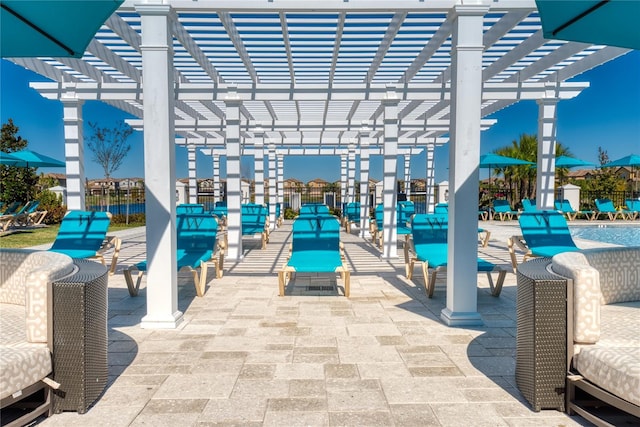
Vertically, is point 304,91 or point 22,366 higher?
point 304,91

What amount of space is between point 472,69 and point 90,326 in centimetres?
393

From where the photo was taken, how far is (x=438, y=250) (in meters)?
6.24

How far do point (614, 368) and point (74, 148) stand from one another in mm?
8765

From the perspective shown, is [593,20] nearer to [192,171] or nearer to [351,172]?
[351,172]

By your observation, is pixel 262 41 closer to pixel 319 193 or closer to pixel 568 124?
pixel 319 193

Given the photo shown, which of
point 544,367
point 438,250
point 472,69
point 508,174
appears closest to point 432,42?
point 472,69

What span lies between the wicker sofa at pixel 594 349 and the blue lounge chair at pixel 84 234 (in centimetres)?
593

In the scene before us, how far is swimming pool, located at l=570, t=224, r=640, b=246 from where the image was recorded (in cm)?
1164

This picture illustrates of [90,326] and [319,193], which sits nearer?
[90,326]

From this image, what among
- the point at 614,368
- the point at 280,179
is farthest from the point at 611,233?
the point at 614,368

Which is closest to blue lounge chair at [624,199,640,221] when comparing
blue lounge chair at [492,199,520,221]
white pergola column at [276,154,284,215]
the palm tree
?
the palm tree

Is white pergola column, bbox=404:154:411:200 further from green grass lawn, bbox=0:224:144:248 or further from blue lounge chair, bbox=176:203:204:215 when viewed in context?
green grass lawn, bbox=0:224:144:248

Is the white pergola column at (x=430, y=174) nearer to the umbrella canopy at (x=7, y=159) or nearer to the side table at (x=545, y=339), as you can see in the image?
the umbrella canopy at (x=7, y=159)

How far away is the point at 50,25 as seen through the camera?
3.04 metres
